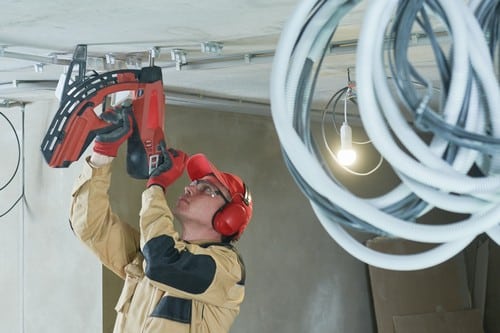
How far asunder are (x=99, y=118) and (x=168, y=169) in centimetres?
38

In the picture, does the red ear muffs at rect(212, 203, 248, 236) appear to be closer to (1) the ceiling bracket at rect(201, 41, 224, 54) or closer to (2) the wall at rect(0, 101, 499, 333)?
(1) the ceiling bracket at rect(201, 41, 224, 54)

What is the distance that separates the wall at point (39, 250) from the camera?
400cm

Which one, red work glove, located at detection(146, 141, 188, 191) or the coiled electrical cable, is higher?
red work glove, located at detection(146, 141, 188, 191)

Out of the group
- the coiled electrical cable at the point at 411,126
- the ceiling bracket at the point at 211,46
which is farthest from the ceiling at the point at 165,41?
the coiled electrical cable at the point at 411,126

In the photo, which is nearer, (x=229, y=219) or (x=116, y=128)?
(x=116, y=128)

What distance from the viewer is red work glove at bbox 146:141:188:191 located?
2850 millimetres

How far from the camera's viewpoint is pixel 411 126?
1.13m

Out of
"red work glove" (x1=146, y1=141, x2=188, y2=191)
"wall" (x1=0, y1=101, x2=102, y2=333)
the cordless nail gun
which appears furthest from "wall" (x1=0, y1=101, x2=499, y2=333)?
the cordless nail gun

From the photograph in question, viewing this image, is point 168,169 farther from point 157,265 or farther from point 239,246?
point 239,246

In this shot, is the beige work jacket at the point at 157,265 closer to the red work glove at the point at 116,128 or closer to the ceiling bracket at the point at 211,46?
the red work glove at the point at 116,128

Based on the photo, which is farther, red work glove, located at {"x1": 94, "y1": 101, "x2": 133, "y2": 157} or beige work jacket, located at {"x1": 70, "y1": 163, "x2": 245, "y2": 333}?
beige work jacket, located at {"x1": 70, "y1": 163, "x2": 245, "y2": 333}

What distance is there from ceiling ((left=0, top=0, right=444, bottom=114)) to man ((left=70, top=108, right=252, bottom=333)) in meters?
0.35

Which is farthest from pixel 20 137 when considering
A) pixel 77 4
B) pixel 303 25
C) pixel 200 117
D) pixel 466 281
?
pixel 466 281

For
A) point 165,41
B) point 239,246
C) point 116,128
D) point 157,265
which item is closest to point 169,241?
point 157,265
